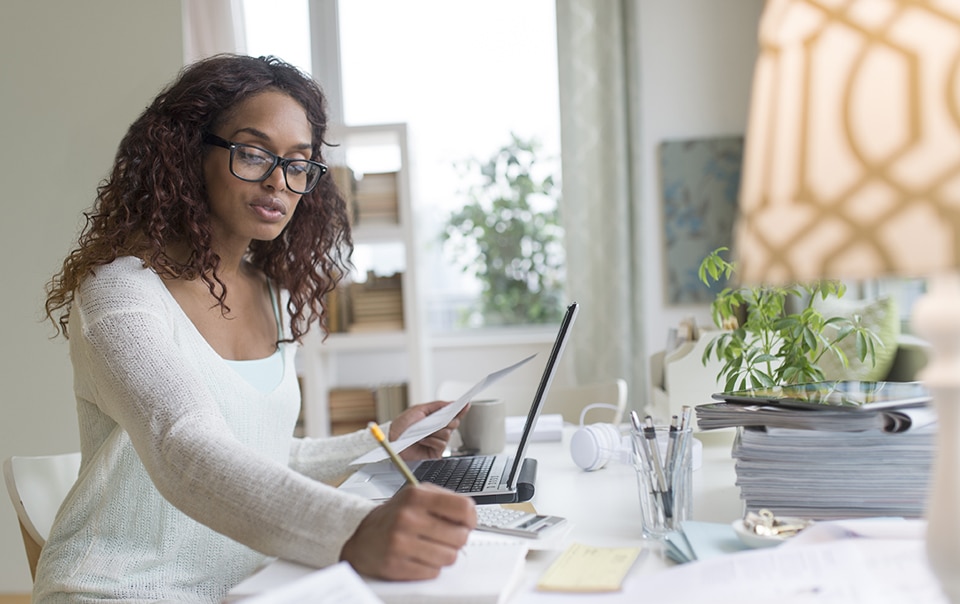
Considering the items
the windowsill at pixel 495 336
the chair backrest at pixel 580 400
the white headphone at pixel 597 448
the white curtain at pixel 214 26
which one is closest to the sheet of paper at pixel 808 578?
the white headphone at pixel 597 448

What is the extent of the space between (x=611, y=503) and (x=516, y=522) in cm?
23

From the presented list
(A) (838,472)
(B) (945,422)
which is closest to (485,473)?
(A) (838,472)

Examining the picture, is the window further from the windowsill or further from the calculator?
the calculator

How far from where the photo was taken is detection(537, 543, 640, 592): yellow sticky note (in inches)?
31.1

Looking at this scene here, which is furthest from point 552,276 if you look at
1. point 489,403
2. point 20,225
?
point 489,403

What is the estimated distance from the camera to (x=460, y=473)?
134cm

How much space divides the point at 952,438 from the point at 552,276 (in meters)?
3.97

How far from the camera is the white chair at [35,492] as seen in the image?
148cm

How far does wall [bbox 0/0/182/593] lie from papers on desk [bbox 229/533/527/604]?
2006 millimetres

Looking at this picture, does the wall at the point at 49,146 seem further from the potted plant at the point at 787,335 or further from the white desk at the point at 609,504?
the potted plant at the point at 787,335

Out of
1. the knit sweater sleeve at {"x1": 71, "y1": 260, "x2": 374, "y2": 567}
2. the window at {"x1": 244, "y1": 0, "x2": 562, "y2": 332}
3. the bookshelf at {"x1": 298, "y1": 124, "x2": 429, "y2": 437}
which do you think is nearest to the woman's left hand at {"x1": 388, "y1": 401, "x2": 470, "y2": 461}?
the knit sweater sleeve at {"x1": 71, "y1": 260, "x2": 374, "y2": 567}

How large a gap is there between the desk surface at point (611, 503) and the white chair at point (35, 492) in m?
0.88

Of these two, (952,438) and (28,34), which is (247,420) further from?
(28,34)

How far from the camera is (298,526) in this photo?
2.83 ft
